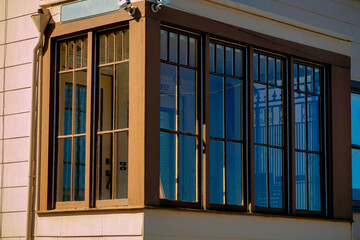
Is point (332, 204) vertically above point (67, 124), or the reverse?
point (67, 124)

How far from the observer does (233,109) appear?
33.6 feet

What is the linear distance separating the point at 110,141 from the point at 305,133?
10.0 feet

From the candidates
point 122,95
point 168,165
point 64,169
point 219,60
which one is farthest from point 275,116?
point 64,169

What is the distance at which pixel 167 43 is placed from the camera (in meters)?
9.54

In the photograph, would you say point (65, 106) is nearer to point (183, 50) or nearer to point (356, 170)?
point (183, 50)

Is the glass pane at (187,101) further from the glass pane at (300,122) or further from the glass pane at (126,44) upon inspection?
the glass pane at (300,122)

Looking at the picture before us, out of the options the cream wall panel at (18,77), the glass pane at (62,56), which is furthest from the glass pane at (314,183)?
the cream wall panel at (18,77)

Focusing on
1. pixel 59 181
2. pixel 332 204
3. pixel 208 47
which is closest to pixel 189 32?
pixel 208 47

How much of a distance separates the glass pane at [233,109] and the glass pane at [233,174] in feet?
0.49

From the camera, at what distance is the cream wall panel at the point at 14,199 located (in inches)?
393

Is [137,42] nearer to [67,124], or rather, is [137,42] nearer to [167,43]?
[167,43]

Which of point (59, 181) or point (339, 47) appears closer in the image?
point (59, 181)

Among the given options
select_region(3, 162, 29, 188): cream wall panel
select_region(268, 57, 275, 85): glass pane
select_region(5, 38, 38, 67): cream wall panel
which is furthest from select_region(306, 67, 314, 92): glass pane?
select_region(3, 162, 29, 188): cream wall panel

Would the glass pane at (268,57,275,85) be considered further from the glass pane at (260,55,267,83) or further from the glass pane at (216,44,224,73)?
the glass pane at (216,44,224,73)
